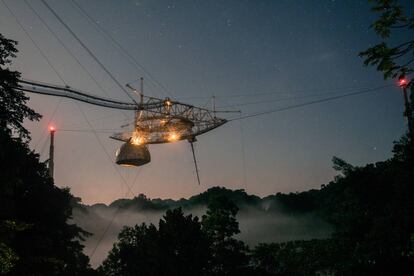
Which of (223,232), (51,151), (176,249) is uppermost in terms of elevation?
(51,151)

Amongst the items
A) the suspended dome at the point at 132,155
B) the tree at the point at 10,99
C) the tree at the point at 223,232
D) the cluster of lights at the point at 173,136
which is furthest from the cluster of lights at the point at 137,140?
the tree at the point at 10,99

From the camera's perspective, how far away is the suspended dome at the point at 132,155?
5353 cm

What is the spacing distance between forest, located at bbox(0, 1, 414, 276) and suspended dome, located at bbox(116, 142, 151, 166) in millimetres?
10975

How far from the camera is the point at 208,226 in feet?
189

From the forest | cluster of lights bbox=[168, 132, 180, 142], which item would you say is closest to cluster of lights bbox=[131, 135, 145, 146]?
cluster of lights bbox=[168, 132, 180, 142]

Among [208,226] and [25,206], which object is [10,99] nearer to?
[25,206]

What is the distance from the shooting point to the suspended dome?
53.5 meters

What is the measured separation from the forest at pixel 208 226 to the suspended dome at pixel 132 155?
10975 millimetres

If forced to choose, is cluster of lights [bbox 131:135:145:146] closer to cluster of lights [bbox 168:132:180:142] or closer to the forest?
cluster of lights [bbox 168:132:180:142]

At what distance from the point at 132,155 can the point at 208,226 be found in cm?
1439

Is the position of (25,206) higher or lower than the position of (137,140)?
lower

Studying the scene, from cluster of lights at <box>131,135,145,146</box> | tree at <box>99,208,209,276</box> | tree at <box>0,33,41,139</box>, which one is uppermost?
cluster of lights at <box>131,135,145,146</box>

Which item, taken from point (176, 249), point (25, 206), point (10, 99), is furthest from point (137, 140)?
point (10, 99)

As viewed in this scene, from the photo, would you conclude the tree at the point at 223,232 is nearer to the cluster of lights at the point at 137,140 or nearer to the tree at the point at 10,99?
the cluster of lights at the point at 137,140
